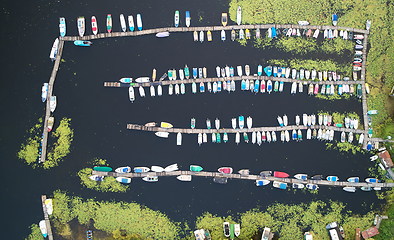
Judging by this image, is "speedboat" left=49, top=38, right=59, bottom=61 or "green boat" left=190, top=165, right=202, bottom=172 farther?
"speedboat" left=49, top=38, right=59, bottom=61

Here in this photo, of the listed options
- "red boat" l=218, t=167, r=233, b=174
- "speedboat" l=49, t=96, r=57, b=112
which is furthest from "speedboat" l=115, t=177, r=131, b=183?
"speedboat" l=49, t=96, r=57, b=112

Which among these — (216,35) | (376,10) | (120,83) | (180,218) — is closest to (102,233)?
(180,218)

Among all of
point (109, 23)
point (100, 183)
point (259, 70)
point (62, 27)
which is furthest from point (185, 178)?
Result: point (62, 27)

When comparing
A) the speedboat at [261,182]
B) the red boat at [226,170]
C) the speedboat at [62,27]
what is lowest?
the speedboat at [261,182]

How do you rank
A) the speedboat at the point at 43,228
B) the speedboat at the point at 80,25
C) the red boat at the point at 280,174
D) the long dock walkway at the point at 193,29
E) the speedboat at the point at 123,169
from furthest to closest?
the long dock walkway at the point at 193,29, the speedboat at the point at 80,25, the red boat at the point at 280,174, the speedboat at the point at 123,169, the speedboat at the point at 43,228

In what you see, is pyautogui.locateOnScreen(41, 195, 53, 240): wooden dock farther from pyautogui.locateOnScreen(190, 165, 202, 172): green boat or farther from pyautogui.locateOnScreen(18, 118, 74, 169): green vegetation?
pyautogui.locateOnScreen(190, 165, 202, 172): green boat

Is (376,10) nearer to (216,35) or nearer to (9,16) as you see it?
(216,35)

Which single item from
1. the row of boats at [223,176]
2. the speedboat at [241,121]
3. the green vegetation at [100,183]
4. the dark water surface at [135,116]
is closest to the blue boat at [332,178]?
the row of boats at [223,176]

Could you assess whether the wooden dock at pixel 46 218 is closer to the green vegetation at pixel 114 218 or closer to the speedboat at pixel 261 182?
the green vegetation at pixel 114 218
